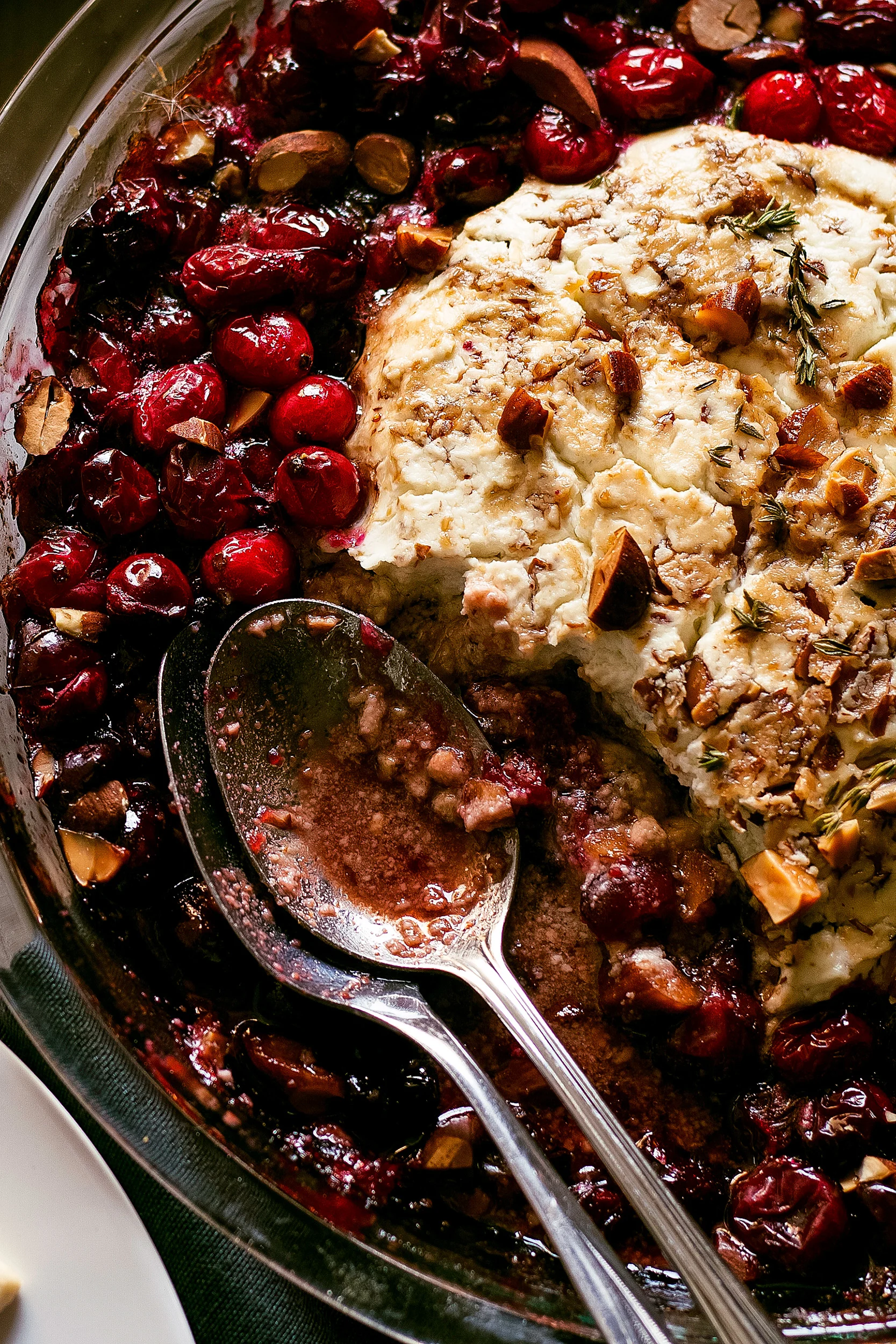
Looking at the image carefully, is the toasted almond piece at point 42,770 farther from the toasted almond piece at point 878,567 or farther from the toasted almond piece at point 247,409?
the toasted almond piece at point 878,567

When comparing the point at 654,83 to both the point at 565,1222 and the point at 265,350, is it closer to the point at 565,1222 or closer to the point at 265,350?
the point at 265,350

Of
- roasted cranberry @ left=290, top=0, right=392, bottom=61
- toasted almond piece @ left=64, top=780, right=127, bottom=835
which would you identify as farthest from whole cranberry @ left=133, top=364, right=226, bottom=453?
roasted cranberry @ left=290, top=0, right=392, bottom=61

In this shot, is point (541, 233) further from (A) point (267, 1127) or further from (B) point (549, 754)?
(A) point (267, 1127)

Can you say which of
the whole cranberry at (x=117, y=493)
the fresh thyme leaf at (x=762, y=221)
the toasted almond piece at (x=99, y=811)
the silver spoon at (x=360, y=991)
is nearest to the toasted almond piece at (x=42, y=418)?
the whole cranberry at (x=117, y=493)

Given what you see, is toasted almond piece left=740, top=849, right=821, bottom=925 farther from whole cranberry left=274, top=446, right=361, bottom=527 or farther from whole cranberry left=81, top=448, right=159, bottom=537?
whole cranberry left=81, top=448, right=159, bottom=537

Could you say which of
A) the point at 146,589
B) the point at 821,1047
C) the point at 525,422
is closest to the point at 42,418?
the point at 146,589


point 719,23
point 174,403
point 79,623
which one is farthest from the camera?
point 719,23
